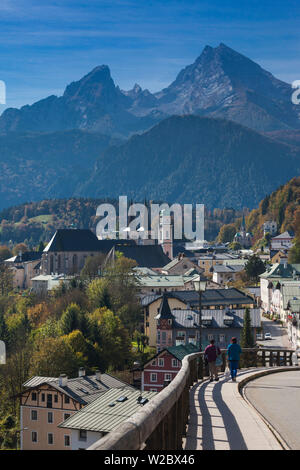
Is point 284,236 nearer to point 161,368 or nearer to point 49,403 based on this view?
point 161,368

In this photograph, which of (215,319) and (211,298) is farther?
(211,298)

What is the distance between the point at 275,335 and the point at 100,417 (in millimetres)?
42379

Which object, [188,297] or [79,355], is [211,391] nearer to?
[79,355]

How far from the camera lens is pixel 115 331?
7619 centimetres

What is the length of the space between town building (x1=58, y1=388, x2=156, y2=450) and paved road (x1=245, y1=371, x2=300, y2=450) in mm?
18312

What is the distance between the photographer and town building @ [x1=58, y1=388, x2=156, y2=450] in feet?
133

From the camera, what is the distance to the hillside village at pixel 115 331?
49875 millimetres

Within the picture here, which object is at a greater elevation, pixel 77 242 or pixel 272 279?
pixel 77 242

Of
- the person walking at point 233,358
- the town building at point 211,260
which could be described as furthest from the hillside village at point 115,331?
the town building at point 211,260

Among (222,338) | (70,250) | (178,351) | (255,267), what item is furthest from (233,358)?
(70,250)

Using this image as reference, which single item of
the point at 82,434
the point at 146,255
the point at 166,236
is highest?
the point at 166,236

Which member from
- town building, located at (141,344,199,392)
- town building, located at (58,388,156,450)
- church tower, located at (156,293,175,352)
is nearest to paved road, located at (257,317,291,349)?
church tower, located at (156,293,175,352)

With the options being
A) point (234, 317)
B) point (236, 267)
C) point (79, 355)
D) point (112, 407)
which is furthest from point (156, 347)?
point (236, 267)
